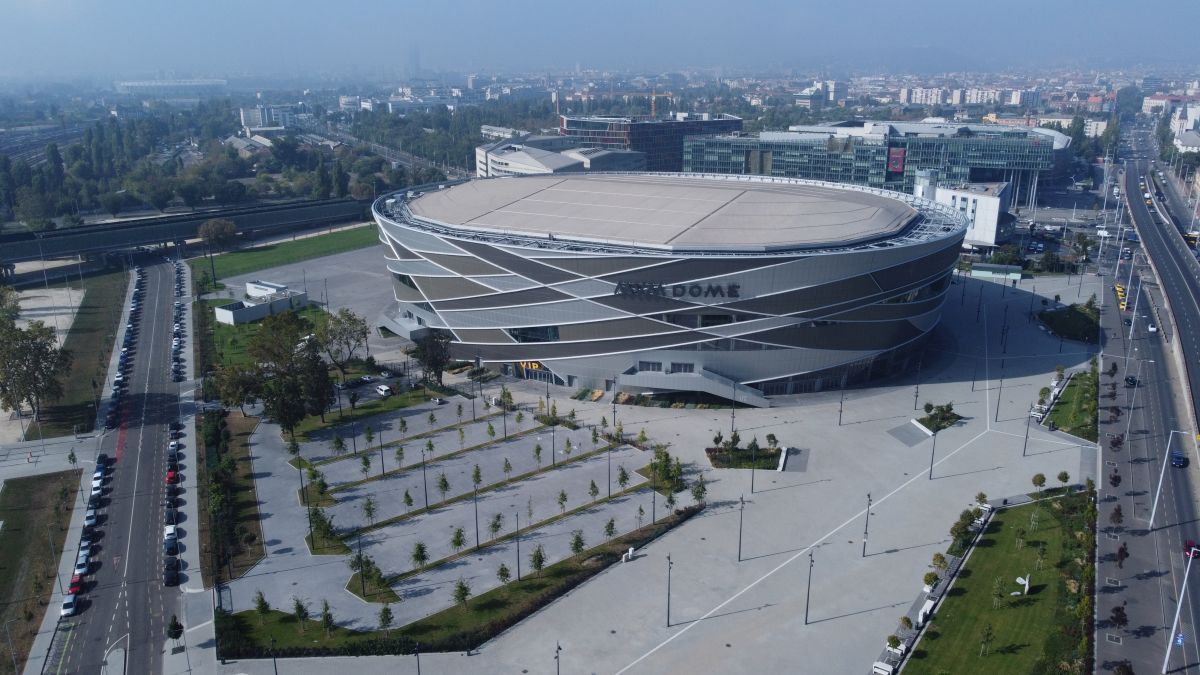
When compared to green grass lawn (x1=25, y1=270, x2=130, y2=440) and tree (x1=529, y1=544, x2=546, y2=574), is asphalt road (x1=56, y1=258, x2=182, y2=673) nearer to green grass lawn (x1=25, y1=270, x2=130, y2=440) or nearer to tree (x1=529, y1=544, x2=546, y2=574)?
green grass lawn (x1=25, y1=270, x2=130, y2=440)

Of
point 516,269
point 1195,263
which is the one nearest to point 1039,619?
point 516,269

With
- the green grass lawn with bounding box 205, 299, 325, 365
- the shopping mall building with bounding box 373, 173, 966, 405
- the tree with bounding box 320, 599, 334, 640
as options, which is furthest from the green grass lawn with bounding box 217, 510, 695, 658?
the green grass lawn with bounding box 205, 299, 325, 365

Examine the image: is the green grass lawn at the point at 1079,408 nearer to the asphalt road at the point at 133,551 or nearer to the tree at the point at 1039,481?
the tree at the point at 1039,481

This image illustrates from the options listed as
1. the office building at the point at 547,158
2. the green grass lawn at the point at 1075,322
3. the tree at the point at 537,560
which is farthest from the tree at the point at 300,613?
the office building at the point at 547,158

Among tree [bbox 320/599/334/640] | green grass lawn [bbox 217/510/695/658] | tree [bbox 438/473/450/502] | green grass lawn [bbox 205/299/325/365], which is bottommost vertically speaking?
→ green grass lawn [bbox 217/510/695/658]

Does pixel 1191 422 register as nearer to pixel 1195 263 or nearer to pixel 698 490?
pixel 698 490

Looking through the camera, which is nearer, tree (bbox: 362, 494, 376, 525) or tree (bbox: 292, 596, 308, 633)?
tree (bbox: 292, 596, 308, 633)
